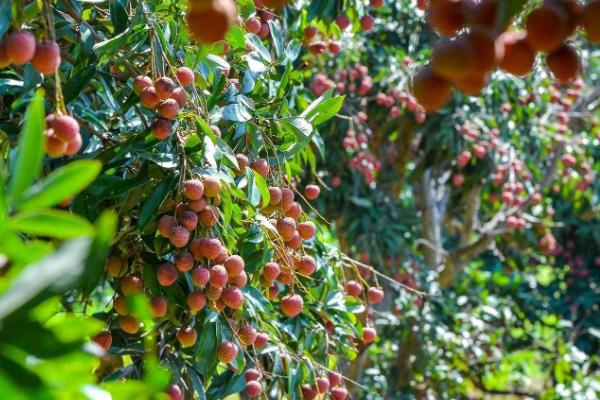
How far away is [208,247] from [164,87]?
0.25 meters

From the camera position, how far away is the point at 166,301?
1.53 m

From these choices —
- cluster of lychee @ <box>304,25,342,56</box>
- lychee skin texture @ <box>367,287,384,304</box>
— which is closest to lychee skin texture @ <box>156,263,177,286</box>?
Answer: lychee skin texture @ <box>367,287,384,304</box>

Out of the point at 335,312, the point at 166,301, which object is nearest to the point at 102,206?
the point at 166,301

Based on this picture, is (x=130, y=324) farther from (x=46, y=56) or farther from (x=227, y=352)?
Result: (x=46, y=56)

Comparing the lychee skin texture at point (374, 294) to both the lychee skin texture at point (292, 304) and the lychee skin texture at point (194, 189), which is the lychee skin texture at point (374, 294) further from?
the lychee skin texture at point (194, 189)

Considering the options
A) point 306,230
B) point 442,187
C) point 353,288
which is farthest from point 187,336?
point 442,187

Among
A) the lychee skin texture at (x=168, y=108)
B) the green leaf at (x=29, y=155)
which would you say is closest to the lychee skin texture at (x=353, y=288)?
the lychee skin texture at (x=168, y=108)

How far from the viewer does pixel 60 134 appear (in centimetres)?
105

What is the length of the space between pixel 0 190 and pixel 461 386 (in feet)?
13.9

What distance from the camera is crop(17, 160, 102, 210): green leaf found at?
0.58m

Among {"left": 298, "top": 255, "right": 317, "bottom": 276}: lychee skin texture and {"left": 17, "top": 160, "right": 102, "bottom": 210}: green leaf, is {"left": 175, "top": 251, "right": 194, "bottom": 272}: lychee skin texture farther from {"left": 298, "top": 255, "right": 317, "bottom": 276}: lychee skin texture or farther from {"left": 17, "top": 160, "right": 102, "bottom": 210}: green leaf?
{"left": 17, "top": 160, "right": 102, "bottom": 210}: green leaf

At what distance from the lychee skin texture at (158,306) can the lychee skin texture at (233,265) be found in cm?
12

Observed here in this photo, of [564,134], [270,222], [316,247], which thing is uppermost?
[270,222]

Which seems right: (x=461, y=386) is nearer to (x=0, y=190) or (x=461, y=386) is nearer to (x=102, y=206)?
(x=102, y=206)
